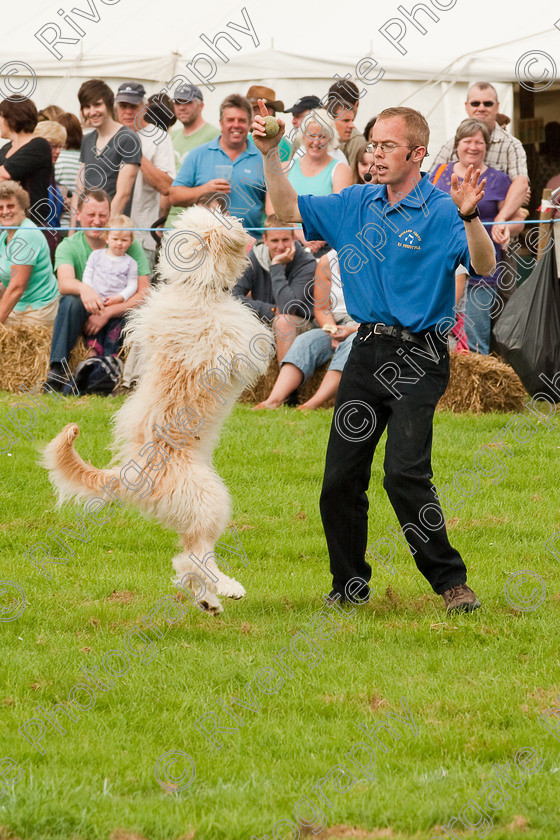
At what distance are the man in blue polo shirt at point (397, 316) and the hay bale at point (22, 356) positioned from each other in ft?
22.6

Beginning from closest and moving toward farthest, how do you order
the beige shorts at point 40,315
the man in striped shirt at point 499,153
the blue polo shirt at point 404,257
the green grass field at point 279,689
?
the green grass field at point 279,689
the blue polo shirt at point 404,257
the man in striped shirt at point 499,153
the beige shorts at point 40,315

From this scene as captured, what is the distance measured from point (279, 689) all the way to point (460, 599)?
1394 mm

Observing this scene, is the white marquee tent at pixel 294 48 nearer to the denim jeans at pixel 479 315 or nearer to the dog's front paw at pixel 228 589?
the denim jeans at pixel 479 315

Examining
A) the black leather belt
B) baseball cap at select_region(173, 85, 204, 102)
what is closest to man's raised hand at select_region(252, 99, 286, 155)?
the black leather belt

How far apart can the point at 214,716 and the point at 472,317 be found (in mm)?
8007

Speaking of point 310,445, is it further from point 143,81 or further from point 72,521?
point 143,81

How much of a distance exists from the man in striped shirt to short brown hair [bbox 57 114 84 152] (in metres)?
4.81

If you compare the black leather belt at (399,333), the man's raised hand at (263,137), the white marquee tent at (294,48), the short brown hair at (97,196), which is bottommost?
the black leather belt at (399,333)

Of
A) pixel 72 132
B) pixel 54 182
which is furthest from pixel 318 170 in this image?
pixel 72 132

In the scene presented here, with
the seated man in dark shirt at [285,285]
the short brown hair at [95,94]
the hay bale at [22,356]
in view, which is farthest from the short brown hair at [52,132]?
the seated man in dark shirt at [285,285]

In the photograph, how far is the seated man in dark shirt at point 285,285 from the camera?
39.1 ft

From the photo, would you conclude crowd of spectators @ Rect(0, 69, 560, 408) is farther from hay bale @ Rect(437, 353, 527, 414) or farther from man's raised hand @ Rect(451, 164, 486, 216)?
man's raised hand @ Rect(451, 164, 486, 216)

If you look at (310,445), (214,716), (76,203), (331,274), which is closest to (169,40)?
(76,203)

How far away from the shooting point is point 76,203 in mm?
13859
